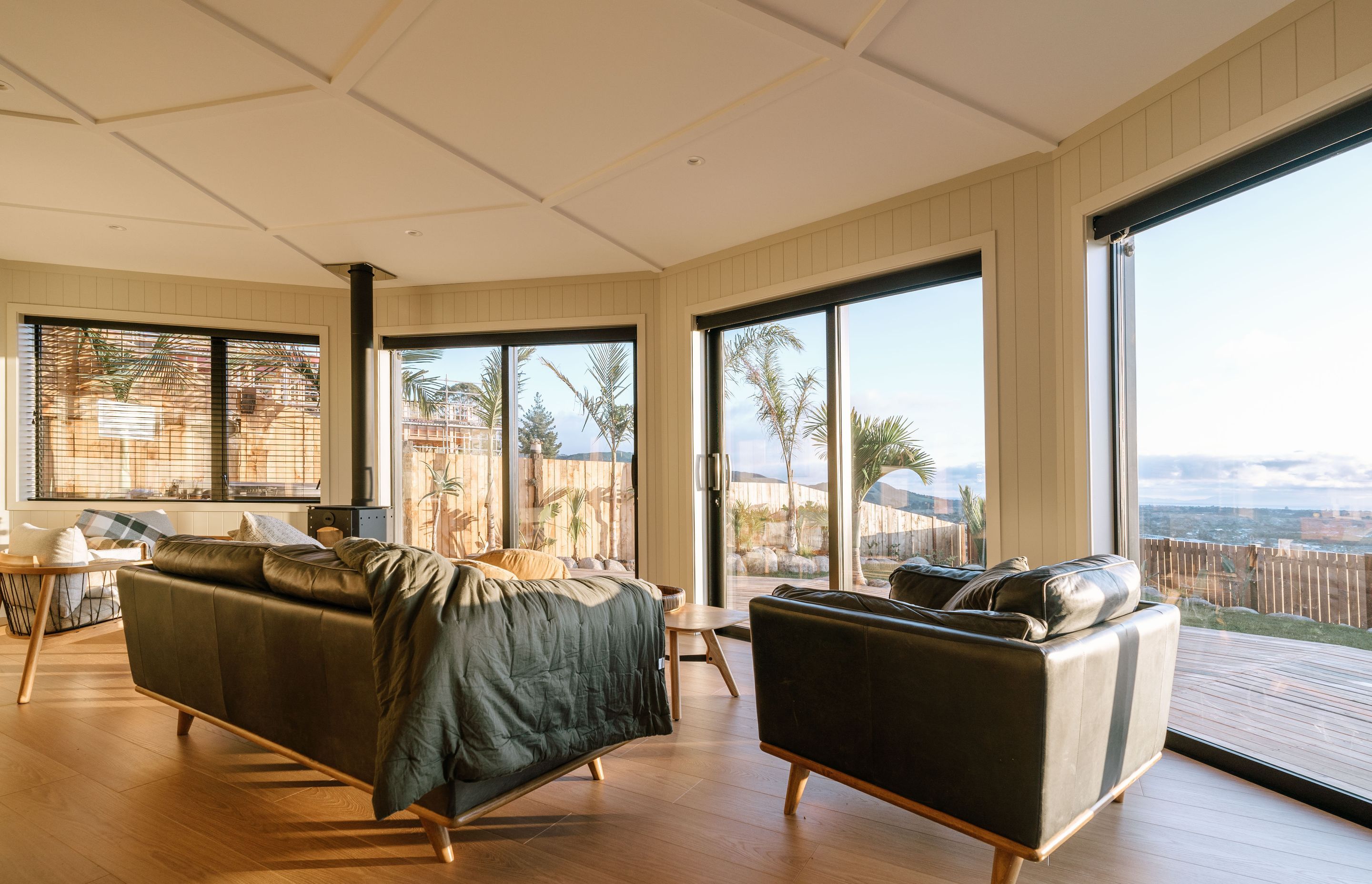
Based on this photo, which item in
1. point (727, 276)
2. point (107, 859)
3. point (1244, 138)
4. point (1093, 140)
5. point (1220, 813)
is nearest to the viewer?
point (107, 859)

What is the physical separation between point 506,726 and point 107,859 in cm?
115

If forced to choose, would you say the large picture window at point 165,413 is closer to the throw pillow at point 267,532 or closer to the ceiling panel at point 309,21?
the throw pillow at point 267,532

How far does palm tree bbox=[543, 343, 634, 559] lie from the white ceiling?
1303 mm

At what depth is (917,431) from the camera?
416 centimetres

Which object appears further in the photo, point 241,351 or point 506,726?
point 241,351

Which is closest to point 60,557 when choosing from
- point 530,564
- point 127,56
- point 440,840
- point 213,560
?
point 213,560

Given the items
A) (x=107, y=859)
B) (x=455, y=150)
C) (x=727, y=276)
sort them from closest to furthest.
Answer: (x=107, y=859) < (x=455, y=150) < (x=727, y=276)

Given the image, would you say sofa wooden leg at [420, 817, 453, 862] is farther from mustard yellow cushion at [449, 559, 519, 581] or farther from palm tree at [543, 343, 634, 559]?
palm tree at [543, 343, 634, 559]

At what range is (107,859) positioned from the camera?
2025 millimetres

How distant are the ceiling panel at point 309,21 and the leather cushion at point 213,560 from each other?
5.88ft

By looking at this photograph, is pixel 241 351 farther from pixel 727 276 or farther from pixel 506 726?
pixel 506 726

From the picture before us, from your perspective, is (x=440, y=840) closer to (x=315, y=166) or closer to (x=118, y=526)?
(x=315, y=166)

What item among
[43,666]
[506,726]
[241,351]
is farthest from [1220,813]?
[241,351]

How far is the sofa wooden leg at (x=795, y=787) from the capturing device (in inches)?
91.0
